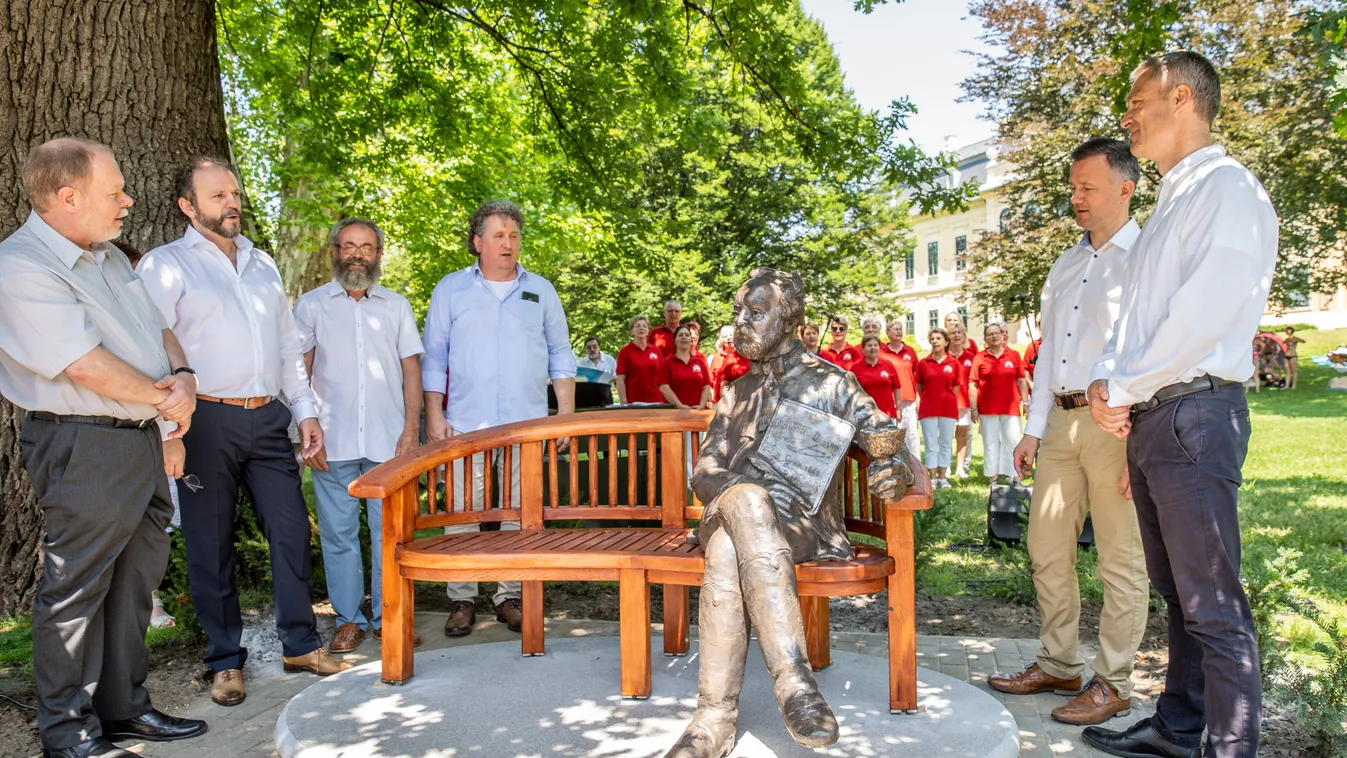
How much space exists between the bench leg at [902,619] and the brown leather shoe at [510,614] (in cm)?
236

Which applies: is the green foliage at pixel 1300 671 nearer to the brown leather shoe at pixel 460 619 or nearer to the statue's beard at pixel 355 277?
the brown leather shoe at pixel 460 619

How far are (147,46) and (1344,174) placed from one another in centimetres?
2207

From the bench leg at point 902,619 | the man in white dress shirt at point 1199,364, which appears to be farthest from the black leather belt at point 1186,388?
the bench leg at point 902,619

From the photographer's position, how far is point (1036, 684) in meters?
4.47

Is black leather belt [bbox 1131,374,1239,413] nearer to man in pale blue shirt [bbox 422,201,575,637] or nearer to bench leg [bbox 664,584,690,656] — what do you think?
bench leg [bbox 664,584,690,656]

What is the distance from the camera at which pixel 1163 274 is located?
3.35 meters

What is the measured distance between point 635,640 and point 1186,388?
2.28 metres

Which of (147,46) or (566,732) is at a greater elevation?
(147,46)

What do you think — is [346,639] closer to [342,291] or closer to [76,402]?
[342,291]

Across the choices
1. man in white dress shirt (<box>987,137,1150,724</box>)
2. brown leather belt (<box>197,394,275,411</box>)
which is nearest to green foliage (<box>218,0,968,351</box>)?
man in white dress shirt (<box>987,137,1150,724</box>)

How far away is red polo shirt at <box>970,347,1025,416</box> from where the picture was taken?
11.6 meters

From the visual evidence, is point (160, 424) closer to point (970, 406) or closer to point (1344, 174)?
point (970, 406)

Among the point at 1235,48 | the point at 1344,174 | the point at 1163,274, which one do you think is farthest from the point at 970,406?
the point at 1235,48

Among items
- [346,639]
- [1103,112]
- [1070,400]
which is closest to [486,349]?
[346,639]
